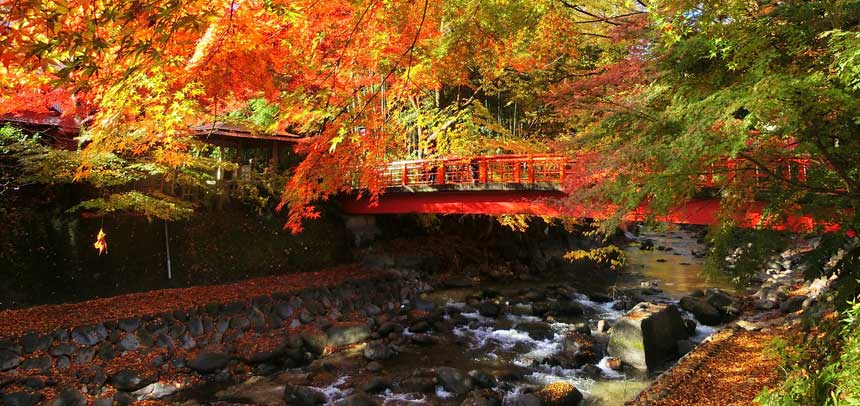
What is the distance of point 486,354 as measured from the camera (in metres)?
11.1

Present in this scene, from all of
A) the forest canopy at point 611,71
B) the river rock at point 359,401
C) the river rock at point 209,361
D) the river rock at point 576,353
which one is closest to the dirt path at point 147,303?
the river rock at point 209,361

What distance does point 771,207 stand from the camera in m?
4.59

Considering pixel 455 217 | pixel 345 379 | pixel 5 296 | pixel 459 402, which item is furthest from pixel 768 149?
pixel 455 217

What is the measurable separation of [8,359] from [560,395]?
9639 mm

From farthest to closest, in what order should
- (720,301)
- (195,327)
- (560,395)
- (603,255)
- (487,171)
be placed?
(603,255) < (487,171) < (720,301) < (195,327) < (560,395)

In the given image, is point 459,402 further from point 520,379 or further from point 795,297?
point 795,297

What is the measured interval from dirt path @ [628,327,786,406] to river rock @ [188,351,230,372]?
7.70m

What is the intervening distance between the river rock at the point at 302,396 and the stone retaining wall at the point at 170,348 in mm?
1488

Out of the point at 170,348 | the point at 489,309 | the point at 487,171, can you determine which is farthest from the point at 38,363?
the point at 487,171

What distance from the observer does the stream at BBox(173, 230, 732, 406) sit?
883 centimetres

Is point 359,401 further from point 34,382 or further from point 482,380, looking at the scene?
point 34,382

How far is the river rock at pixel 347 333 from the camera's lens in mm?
11570

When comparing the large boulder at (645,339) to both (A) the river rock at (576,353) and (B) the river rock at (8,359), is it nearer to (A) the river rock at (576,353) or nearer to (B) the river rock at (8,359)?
(A) the river rock at (576,353)

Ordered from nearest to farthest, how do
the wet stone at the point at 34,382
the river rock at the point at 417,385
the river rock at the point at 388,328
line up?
the wet stone at the point at 34,382 → the river rock at the point at 417,385 → the river rock at the point at 388,328
